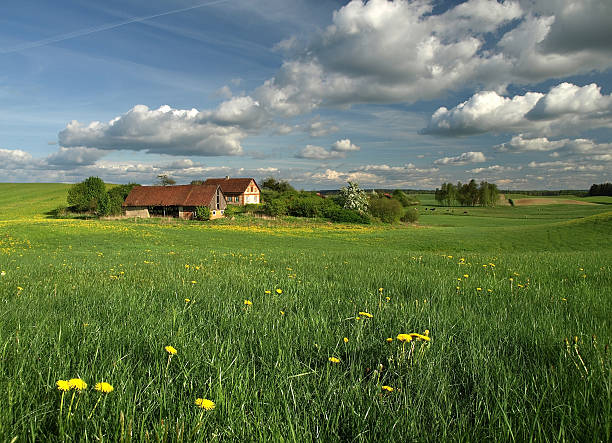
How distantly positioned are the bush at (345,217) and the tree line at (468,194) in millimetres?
80314

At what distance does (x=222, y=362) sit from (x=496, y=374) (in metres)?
1.92

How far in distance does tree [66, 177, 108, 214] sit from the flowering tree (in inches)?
2136

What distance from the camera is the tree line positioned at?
128 meters

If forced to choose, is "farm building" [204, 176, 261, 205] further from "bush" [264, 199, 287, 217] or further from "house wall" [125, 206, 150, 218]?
"bush" [264, 199, 287, 217]

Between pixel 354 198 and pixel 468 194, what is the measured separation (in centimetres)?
7334

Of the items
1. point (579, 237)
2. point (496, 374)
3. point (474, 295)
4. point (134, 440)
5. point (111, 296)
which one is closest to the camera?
point (134, 440)

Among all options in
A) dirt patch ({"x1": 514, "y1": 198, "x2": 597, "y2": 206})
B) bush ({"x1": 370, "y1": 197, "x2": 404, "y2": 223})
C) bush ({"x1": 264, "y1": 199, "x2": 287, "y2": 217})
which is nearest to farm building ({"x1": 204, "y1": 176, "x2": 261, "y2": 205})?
bush ({"x1": 264, "y1": 199, "x2": 287, "y2": 217})

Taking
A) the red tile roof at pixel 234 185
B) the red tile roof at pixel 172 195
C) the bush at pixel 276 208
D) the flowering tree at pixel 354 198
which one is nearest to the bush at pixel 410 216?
the flowering tree at pixel 354 198

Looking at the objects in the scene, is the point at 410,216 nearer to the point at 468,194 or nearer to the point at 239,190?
the point at 239,190

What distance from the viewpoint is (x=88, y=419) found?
1622mm

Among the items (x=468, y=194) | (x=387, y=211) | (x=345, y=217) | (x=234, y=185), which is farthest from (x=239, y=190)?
(x=468, y=194)

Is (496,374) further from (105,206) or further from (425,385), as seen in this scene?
(105,206)

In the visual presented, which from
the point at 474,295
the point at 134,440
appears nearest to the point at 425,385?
the point at 134,440

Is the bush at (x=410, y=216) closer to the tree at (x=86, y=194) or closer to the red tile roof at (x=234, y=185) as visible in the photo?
the red tile roof at (x=234, y=185)
